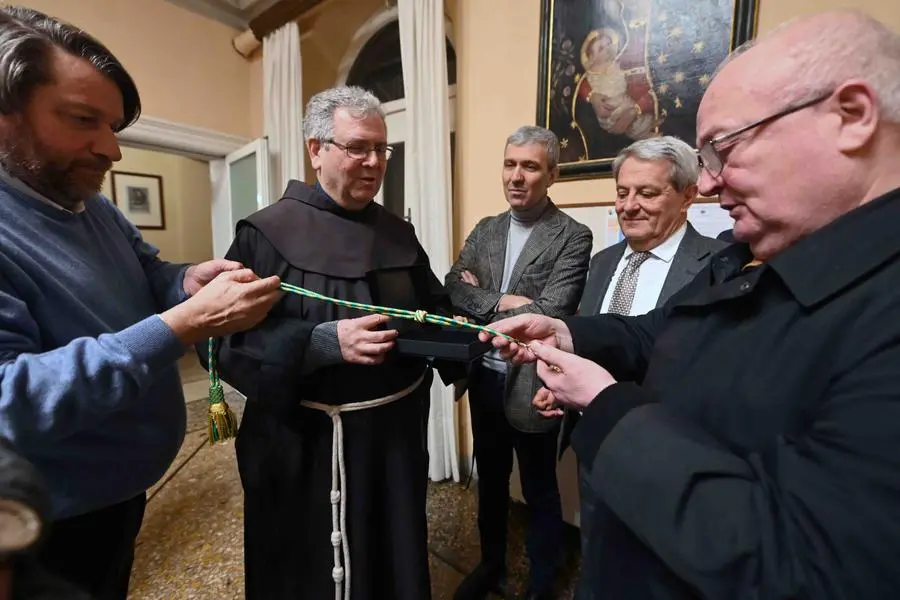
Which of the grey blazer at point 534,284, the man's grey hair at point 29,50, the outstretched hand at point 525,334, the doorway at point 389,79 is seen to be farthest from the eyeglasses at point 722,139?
the doorway at point 389,79

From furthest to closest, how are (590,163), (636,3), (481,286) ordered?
1. (590,163)
2. (636,3)
3. (481,286)

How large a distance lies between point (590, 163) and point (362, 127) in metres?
1.16

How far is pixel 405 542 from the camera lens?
123 centimetres

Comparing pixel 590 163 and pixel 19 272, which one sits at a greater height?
pixel 590 163

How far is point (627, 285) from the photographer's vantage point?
4.52ft

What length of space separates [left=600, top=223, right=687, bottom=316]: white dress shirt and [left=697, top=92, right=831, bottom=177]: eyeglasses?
24.9 inches

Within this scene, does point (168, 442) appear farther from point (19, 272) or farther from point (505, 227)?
point (505, 227)

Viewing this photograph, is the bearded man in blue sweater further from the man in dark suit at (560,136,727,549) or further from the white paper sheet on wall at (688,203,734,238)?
the white paper sheet on wall at (688,203,734,238)

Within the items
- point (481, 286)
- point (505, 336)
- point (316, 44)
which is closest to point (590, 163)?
point (481, 286)

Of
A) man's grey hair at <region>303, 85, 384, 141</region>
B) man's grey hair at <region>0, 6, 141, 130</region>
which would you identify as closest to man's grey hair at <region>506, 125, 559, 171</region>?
man's grey hair at <region>303, 85, 384, 141</region>

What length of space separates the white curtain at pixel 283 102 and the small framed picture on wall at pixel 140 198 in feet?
8.61

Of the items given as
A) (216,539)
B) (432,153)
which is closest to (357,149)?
(432,153)

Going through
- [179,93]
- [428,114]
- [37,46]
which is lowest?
[37,46]

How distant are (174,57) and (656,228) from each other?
3.55 m
